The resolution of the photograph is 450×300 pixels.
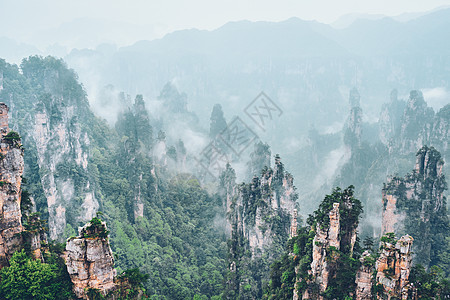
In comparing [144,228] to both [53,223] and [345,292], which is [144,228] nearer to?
[53,223]

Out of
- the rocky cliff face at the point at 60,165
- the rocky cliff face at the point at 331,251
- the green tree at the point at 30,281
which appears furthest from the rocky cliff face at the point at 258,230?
the green tree at the point at 30,281

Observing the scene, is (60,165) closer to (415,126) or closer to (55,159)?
(55,159)

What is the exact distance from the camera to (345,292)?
68.7 ft

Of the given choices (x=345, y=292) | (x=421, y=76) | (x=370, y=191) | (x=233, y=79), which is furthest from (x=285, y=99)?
(x=345, y=292)

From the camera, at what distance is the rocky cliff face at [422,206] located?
37.1 m

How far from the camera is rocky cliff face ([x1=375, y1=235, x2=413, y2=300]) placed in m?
19.1

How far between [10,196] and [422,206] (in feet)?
119

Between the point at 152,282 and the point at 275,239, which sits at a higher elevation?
the point at 275,239

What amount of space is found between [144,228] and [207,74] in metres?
124

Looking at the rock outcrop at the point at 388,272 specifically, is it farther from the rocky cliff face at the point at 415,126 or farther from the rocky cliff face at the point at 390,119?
the rocky cliff face at the point at 390,119

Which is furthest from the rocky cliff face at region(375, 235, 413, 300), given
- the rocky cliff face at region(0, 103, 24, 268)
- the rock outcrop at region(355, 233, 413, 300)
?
the rocky cliff face at region(0, 103, 24, 268)

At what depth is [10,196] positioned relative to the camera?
64.7 ft

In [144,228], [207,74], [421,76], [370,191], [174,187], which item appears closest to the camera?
[144,228]

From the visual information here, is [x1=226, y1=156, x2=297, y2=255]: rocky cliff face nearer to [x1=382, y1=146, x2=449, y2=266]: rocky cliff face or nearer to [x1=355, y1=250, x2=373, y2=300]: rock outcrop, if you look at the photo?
[x1=382, y1=146, x2=449, y2=266]: rocky cliff face
